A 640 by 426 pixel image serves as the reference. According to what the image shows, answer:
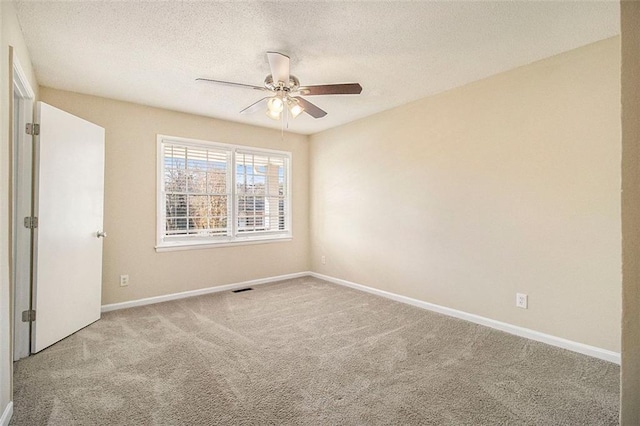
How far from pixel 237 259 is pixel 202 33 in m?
3.04

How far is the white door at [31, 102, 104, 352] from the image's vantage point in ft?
8.24

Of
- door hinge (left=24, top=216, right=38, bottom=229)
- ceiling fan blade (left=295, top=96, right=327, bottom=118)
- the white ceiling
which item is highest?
the white ceiling

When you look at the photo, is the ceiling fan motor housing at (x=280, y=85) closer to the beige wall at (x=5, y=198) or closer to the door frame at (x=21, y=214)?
the beige wall at (x=5, y=198)

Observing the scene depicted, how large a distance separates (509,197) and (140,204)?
13.4 feet

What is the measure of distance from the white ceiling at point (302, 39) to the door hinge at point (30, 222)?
1.35 m

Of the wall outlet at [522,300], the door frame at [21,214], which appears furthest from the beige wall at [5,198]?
the wall outlet at [522,300]

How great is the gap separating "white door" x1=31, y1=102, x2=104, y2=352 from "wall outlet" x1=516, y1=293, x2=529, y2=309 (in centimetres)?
414

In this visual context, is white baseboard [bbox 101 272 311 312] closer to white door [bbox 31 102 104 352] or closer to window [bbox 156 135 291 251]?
white door [bbox 31 102 104 352]

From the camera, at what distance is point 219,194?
4352 mm

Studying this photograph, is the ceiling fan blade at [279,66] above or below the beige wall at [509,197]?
above

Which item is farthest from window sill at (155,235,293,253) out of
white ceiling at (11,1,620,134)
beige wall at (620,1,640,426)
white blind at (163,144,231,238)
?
beige wall at (620,1,640,426)

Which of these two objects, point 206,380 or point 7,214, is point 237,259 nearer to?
point 206,380

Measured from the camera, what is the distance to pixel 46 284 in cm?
257

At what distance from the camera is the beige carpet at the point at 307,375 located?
174 centimetres
